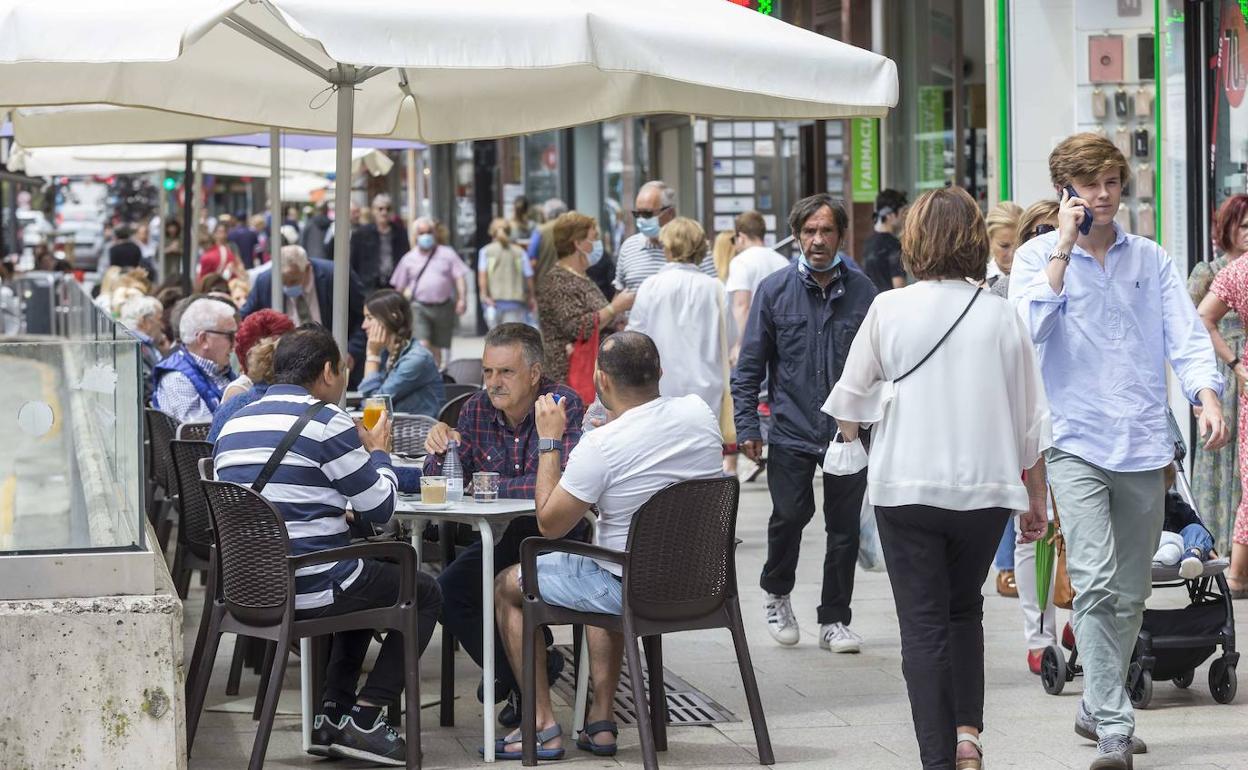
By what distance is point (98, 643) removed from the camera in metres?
5.19

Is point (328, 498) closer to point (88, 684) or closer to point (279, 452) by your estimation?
point (279, 452)

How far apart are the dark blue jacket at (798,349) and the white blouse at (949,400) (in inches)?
96.3

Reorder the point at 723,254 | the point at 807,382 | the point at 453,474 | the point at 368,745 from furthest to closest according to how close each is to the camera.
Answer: the point at 723,254 → the point at 807,382 → the point at 453,474 → the point at 368,745

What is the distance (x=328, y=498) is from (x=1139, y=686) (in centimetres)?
292

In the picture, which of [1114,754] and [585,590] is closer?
[1114,754]

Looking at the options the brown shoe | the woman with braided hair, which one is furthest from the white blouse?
the woman with braided hair

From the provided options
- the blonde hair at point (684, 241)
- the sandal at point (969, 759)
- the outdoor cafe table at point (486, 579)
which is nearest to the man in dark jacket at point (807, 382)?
the outdoor cafe table at point (486, 579)

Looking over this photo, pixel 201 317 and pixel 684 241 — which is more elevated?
pixel 684 241

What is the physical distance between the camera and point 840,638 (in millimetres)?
7664

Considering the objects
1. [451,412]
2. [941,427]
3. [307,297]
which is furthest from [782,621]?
[307,297]

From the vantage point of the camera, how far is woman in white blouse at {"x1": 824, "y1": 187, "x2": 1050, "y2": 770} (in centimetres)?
497

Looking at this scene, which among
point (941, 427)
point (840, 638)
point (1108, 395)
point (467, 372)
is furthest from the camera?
point (467, 372)

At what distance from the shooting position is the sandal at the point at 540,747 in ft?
19.5

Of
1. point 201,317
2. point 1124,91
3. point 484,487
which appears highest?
point 1124,91
